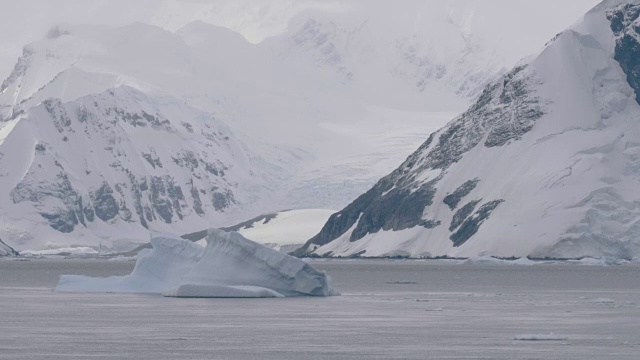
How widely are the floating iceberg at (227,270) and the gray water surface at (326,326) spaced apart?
278 centimetres

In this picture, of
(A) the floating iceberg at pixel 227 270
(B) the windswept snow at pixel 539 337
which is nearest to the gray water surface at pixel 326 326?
(B) the windswept snow at pixel 539 337

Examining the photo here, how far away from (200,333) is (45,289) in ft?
215

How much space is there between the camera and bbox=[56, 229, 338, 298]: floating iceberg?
121m

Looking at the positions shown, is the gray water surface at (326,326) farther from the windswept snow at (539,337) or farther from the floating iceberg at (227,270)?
the floating iceberg at (227,270)

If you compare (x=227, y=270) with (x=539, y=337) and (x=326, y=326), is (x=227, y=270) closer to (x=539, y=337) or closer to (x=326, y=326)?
(x=326, y=326)

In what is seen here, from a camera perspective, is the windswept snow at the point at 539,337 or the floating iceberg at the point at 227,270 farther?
the floating iceberg at the point at 227,270

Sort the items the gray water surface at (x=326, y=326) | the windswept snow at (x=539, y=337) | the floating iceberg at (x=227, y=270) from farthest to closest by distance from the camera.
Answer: the floating iceberg at (x=227, y=270), the windswept snow at (x=539, y=337), the gray water surface at (x=326, y=326)

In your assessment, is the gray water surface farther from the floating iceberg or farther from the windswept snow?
the floating iceberg

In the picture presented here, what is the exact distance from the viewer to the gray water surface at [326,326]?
76.2 m

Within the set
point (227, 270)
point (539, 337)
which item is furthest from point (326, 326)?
point (227, 270)

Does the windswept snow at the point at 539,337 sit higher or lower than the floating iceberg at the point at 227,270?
higher

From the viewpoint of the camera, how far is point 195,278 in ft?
414

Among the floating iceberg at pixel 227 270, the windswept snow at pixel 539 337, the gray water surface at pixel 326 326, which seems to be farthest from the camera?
the floating iceberg at pixel 227 270

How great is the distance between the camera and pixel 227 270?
122 meters
